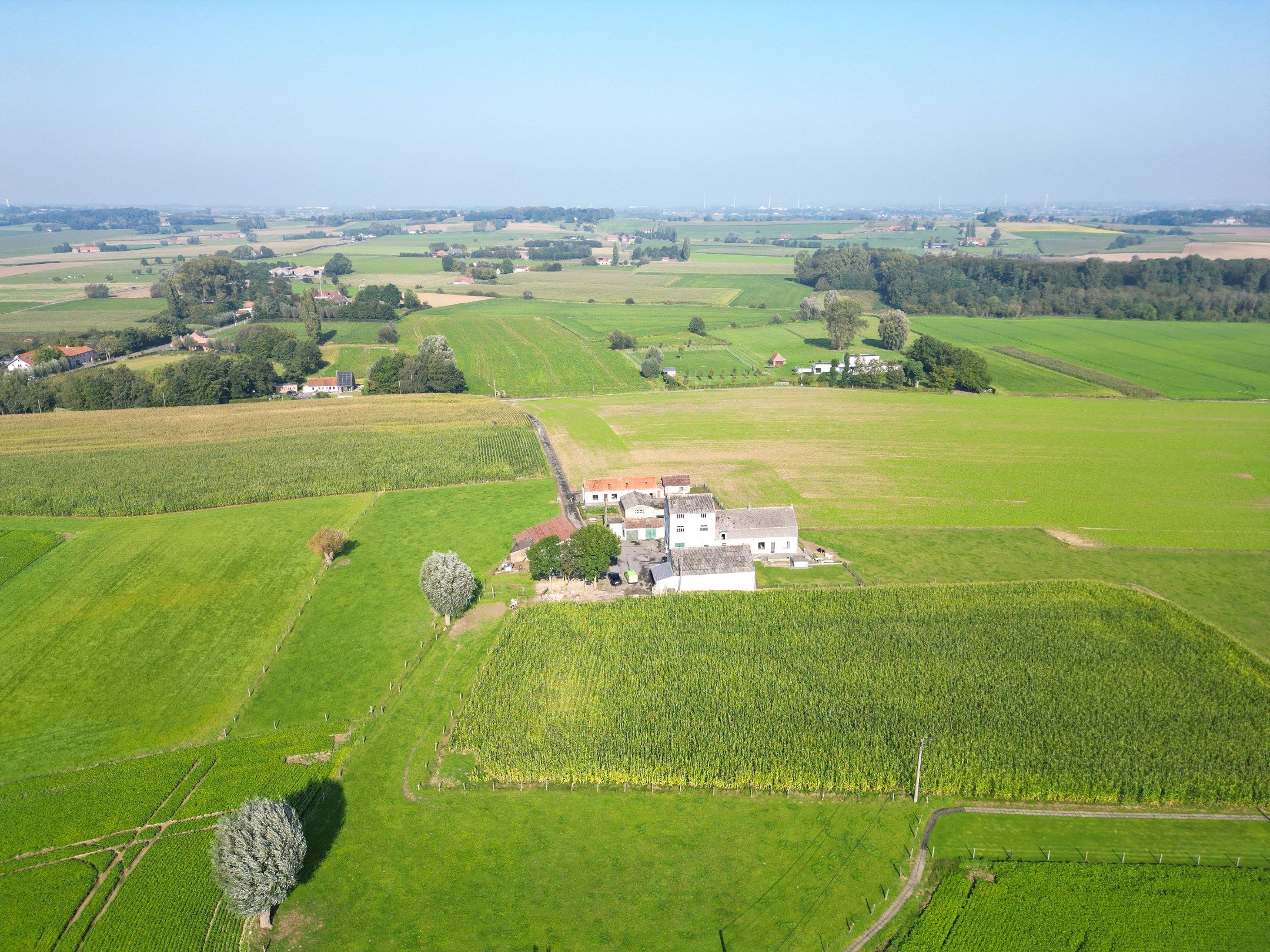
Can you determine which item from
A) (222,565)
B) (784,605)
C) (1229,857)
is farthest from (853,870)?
(222,565)

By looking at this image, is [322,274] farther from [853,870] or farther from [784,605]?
[853,870]

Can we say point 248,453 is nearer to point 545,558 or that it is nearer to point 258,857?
point 545,558

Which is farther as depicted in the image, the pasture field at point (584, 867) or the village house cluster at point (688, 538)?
the village house cluster at point (688, 538)

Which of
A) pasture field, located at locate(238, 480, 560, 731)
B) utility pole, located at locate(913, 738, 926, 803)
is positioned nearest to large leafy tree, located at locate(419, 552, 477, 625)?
pasture field, located at locate(238, 480, 560, 731)

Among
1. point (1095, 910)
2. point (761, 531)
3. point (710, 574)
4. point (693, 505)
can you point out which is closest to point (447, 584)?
point (710, 574)

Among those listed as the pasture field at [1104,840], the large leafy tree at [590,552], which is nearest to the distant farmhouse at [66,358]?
the large leafy tree at [590,552]

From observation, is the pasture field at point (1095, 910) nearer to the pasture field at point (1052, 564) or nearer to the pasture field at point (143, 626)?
the pasture field at point (1052, 564)
